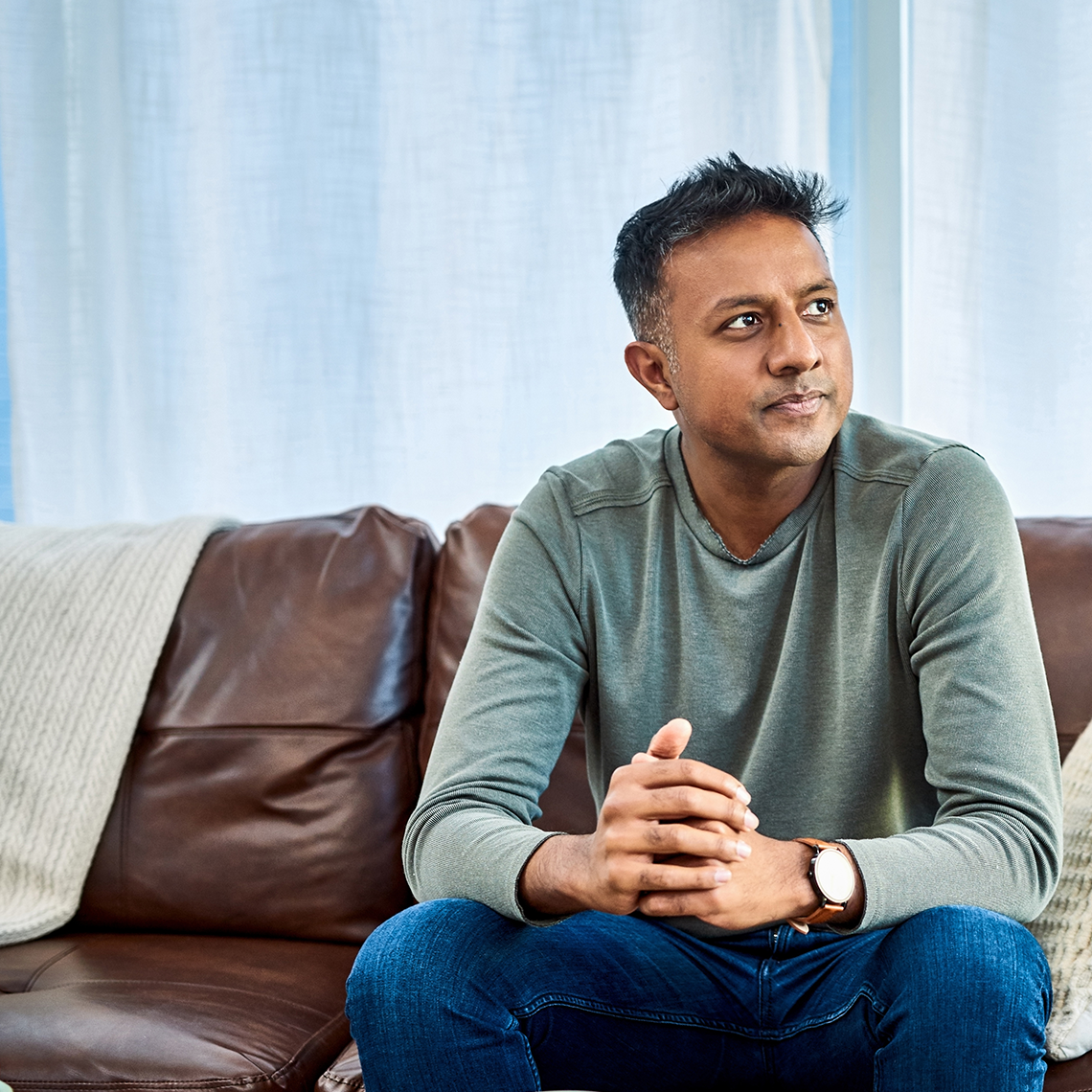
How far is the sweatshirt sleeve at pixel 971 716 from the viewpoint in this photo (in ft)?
3.51

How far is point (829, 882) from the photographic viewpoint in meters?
1.05

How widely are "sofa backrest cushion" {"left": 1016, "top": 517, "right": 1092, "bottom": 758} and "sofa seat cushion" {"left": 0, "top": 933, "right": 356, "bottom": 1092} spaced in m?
0.97

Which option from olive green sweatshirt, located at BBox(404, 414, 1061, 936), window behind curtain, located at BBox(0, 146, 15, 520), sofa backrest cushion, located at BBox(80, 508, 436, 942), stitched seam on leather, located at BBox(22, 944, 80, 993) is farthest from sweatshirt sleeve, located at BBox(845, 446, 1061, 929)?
window behind curtain, located at BBox(0, 146, 15, 520)

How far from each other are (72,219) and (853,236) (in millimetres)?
1422

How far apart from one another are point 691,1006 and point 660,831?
0.76 ft

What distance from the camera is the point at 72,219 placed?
2268 mm

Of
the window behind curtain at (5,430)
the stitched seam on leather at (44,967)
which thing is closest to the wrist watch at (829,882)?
the stitched seam on leather at (44,967)

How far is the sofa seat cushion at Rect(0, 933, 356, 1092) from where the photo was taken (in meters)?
1.27

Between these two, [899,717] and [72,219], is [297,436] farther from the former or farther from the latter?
[899,717]

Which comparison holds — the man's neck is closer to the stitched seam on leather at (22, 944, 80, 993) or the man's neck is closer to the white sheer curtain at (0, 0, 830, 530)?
the white sheer curtain at (0, 0, 830, 530)

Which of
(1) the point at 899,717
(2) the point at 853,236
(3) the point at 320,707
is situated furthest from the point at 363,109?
(1) the point at 899,717

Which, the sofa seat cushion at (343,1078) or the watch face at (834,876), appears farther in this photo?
the sofa seat cushion at (343,1078)

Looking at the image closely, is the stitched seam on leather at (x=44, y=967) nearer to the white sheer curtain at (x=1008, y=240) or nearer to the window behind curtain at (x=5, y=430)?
the window behind curtain at (x=5, y=430)

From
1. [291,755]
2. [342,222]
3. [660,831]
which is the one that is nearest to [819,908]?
[660,831]
